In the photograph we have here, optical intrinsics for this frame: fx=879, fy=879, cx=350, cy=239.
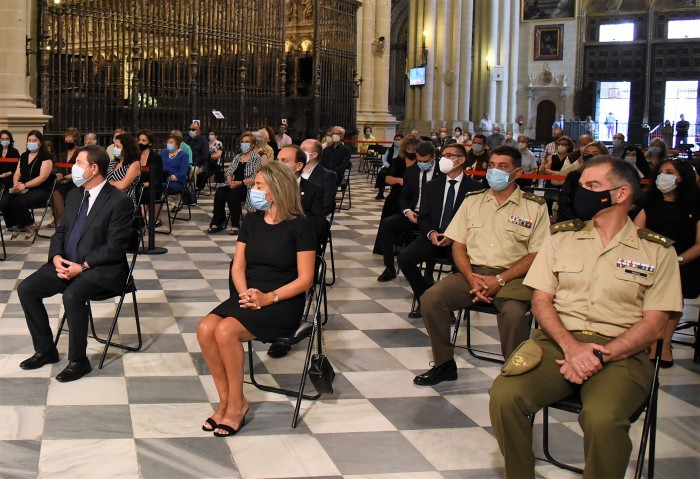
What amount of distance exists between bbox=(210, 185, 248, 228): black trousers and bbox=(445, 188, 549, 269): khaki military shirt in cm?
596

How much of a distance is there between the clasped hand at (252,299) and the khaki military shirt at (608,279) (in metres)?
1.42

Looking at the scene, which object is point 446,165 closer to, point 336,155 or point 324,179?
point 324,179

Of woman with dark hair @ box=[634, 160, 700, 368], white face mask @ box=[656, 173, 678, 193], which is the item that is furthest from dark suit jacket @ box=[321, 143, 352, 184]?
white face mask @ box=[656, 173, 678, 193]

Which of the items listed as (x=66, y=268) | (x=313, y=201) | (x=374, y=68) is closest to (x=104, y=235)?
(x=66, y=268)

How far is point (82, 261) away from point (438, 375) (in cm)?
226

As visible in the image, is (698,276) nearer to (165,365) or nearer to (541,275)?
(541,275)

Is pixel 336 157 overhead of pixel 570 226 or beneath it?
overhead

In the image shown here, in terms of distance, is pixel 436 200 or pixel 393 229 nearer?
pixel 436 200

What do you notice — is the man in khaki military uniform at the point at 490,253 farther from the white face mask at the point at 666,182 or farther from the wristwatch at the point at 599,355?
the wristwatch at the point at 599,355

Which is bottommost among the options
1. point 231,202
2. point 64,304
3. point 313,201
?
point 64,304

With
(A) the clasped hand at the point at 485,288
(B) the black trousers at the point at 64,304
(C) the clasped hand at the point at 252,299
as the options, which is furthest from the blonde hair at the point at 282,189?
(B) the black trousers at the point at 64,304

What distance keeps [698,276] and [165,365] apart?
3.53 meters

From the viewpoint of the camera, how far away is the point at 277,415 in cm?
461

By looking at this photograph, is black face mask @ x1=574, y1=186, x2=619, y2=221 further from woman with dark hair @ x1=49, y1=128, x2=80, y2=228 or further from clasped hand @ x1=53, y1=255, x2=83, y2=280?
woman with dark hair @ x1=49, y1=128, x2=80, y2=228
